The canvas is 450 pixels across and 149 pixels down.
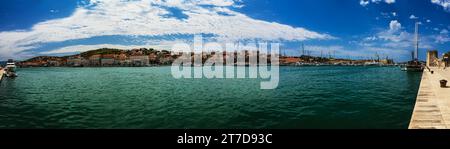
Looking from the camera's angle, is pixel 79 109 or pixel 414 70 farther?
pixel 414 70

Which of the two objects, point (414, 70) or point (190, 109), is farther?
point (414, 70)

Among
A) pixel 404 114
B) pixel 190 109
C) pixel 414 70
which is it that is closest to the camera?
pixel 404 114

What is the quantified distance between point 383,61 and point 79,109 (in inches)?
5577
